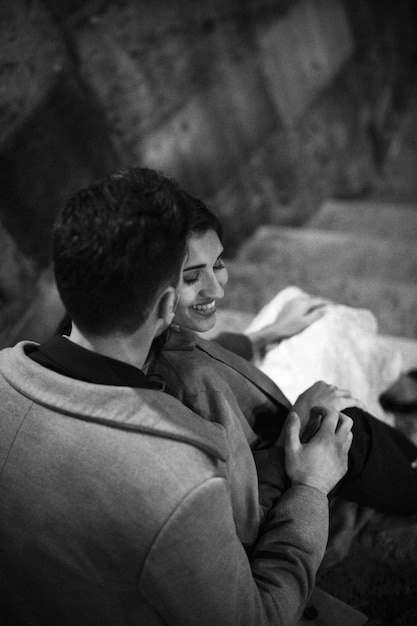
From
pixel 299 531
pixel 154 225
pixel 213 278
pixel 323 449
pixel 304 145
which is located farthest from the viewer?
pixel 304 145

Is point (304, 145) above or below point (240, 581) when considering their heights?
below

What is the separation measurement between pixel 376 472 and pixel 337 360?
58cm

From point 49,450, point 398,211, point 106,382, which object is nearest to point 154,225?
point 106,382

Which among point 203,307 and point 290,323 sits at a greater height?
point 203,307

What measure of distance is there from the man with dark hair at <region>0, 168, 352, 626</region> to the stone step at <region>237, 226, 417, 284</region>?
2507 millimetres

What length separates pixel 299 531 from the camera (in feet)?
4.30

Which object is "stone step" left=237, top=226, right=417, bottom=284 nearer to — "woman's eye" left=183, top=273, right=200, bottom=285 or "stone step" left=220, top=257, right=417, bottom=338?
"stone step" left=220, top=257, right=417, bottom=338

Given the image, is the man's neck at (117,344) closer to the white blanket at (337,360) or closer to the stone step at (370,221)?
the white blanket at (337,360)

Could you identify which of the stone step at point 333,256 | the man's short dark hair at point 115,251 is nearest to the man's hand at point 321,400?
the man's short dark hair at point 115,251

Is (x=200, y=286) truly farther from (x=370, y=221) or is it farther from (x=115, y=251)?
(x=370, y=221)

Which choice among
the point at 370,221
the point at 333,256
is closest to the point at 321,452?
the point at 333,256

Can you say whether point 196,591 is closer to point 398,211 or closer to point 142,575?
point 142,575

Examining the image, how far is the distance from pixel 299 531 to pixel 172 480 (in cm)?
50

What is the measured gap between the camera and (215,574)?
1013 millimetres
